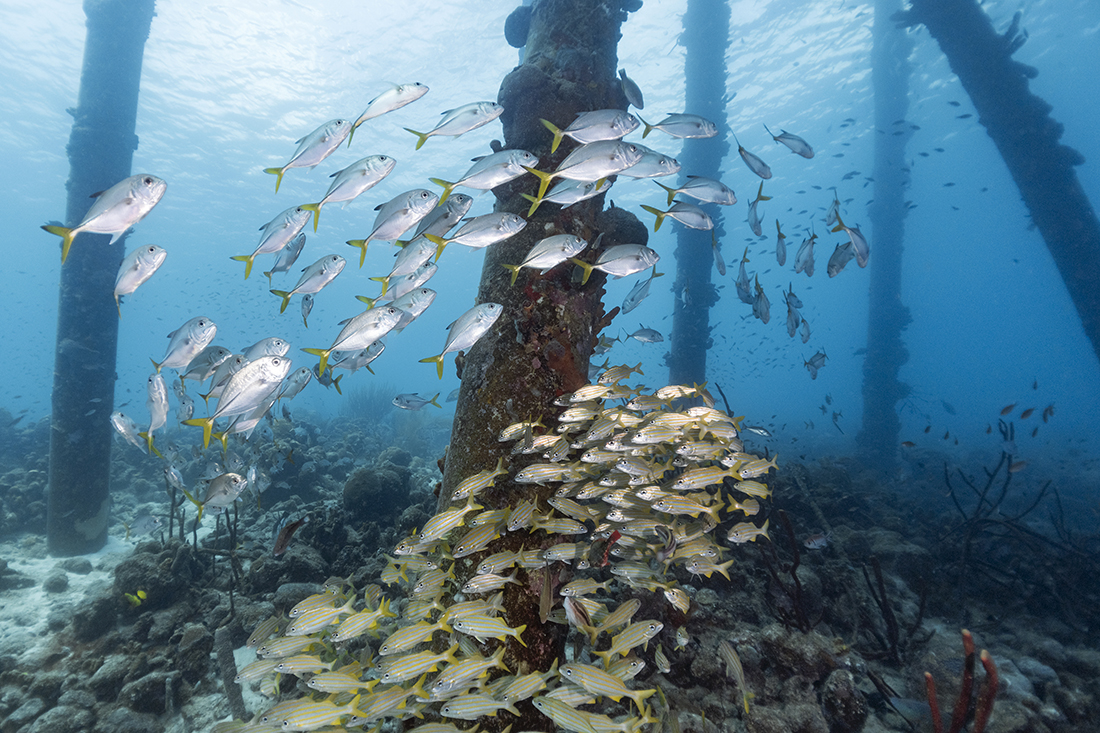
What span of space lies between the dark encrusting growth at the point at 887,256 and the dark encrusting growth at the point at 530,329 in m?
17.0

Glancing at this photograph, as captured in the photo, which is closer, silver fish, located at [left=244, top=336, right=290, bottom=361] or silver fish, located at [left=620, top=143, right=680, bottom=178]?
silver fish, located at [left=244, top=336, right=290, bottom=361]

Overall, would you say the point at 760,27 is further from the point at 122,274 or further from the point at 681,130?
the point at 122,274

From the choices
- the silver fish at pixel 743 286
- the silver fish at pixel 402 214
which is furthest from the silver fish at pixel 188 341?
the silver fish at pixel 743 286

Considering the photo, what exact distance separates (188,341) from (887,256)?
30.0 metres

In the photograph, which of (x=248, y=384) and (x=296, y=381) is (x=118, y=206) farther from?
(x=296, y=381)

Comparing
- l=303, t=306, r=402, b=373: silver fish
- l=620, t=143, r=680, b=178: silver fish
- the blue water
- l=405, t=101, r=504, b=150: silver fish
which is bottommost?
l=303, t=306, r=402, b=373: silver fish

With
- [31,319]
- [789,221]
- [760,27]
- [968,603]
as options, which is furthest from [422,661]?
[31,319]

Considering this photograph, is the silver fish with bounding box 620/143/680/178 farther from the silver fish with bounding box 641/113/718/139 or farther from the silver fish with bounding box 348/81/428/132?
the silver fish with bounding box 348/81/428/132

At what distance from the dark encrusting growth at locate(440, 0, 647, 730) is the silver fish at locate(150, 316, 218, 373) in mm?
2112

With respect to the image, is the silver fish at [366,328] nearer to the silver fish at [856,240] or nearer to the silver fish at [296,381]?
the silver fish at [296,381]

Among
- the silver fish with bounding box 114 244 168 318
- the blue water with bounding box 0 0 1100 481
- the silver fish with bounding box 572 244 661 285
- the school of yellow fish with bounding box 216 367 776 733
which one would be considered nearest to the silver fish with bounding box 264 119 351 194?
the silver fish with bounding box 114 244 168 318

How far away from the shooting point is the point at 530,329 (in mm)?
4137

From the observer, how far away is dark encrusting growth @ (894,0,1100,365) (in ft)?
38.9

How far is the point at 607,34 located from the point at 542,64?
1125 millimetres
